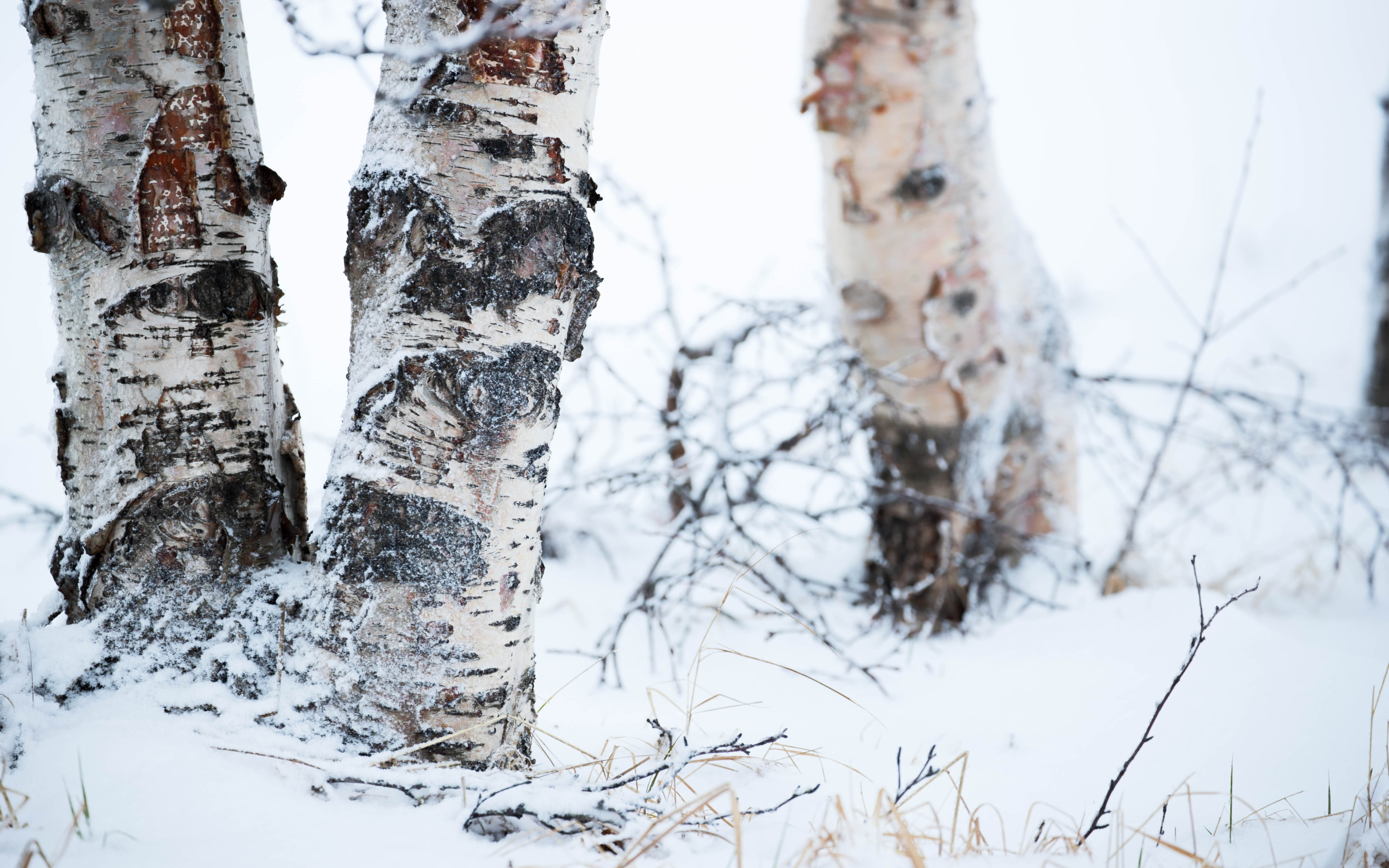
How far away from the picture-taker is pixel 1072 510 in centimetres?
248

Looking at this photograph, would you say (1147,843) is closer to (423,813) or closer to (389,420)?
(423,813)

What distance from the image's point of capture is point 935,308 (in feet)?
7.28

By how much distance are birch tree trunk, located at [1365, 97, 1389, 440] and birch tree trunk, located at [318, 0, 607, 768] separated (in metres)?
4.94

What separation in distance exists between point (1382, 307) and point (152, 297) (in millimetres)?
5571

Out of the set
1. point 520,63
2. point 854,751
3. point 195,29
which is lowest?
point 854,751

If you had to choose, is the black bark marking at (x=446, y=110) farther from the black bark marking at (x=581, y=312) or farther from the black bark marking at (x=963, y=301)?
the black bark marking at (x=963, y=301)

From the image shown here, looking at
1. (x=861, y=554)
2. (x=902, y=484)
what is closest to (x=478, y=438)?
(x=902, y=484)

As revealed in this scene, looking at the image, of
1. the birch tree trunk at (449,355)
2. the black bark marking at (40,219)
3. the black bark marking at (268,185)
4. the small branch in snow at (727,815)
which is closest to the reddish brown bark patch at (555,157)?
the birch tree trunk at (449,355)

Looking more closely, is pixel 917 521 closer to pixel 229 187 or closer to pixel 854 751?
pixel 854 751

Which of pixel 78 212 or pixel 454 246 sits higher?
pixel 78 212

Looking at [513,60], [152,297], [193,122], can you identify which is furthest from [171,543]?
[513,60]

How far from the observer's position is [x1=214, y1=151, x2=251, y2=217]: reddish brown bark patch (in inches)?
39.1

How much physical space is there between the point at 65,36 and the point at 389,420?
0.64m

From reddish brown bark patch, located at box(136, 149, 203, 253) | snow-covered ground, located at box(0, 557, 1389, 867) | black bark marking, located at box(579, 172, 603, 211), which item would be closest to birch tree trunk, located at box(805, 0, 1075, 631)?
snow-covered ground, located at box(0, 557, 1389, 867)
